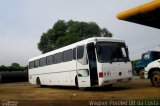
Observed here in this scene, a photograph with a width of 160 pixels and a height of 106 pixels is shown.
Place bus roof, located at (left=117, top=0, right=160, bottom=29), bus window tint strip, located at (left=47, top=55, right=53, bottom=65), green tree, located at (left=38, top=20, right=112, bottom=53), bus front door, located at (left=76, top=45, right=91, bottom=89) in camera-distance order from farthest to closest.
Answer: green tree, located at (left=38, top=20, right=112, bottom=53)
bus window tint strip, located at (left=47, top=55, right=53, bottom=65)
bus front door, located at (left=76, top=45, right=91, bottom=89)
bus roof, located at (left=117, top=0, right=160, bottom=29)

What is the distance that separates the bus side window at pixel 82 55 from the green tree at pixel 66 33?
4976 cm

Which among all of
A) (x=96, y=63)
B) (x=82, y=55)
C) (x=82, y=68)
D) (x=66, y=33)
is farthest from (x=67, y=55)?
(x=66, y=33)

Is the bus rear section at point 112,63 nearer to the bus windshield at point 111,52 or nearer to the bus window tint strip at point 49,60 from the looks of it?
the bus windshield at point 111,52

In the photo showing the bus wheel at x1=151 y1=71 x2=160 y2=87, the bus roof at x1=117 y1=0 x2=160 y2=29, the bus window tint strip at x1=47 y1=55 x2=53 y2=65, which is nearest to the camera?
the bus roof at x1=117 y1=0 x2=160 y2=29

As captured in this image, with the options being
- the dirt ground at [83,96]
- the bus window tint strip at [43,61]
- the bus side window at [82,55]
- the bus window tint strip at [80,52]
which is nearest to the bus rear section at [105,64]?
the bus side window at [82,55]

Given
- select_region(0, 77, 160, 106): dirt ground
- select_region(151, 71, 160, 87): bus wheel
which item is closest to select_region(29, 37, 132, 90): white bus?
select_region(0, 77, 160, 106): dirt ground

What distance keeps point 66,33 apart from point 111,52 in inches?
2290

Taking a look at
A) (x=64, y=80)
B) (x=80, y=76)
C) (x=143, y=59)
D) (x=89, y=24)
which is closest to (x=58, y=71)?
(x=64, y=80)

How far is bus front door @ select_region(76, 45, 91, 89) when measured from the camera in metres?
17.8

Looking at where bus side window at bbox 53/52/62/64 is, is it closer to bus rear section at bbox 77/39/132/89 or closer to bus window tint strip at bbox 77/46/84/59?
bus window tint strip at bbox 77/46/84/59

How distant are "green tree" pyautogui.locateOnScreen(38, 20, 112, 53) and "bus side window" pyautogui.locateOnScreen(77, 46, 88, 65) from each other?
49.8m

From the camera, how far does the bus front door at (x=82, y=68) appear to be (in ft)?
58.5

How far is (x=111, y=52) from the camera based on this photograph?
1756 centimetres

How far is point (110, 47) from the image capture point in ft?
57.8
